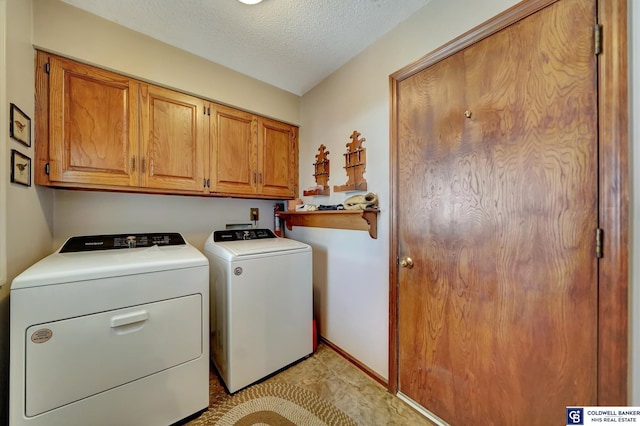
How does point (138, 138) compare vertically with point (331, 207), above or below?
above

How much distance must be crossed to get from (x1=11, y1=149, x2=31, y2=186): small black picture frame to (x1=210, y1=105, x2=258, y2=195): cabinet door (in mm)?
958

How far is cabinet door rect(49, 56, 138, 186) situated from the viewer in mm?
1369

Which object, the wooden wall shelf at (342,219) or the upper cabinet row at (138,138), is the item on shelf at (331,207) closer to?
the wooden wall shelf at (342,219)

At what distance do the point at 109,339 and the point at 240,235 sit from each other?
1.10m

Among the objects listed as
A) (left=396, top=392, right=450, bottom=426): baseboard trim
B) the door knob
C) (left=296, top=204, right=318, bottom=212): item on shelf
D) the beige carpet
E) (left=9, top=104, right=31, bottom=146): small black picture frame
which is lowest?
the beige carpet

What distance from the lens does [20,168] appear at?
3.82ft

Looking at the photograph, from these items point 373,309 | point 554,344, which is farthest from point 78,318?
point 554,344

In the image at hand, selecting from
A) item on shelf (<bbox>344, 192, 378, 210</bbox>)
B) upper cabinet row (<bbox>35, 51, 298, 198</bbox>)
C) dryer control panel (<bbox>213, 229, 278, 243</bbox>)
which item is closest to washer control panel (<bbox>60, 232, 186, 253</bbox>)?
dryer control panel (<bbox>213, 229, 278, 243</bbox>)

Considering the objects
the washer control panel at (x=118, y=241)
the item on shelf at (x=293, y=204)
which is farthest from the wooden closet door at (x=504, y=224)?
the washer control panel at (x=118, y=241)

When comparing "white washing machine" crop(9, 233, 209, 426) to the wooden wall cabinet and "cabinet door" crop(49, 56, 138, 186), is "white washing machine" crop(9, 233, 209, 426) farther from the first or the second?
the wooden wall cabinet

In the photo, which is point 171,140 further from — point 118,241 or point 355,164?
point 355,164

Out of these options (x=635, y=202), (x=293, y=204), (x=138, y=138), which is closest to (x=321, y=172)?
(x=293, y=204)

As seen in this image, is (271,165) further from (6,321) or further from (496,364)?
(496,364)

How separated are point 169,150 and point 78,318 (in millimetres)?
1163
